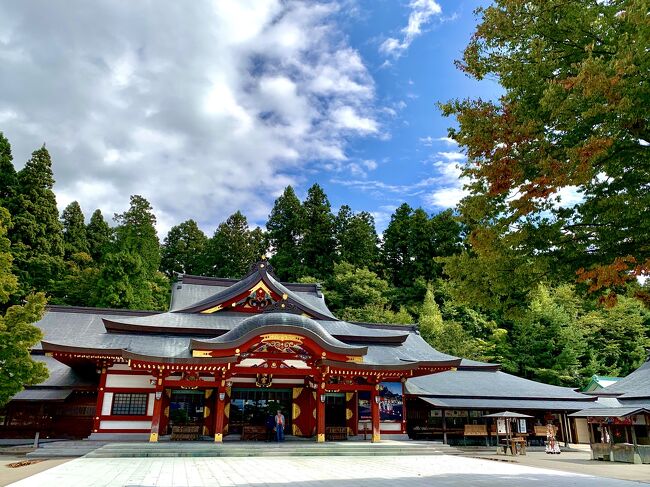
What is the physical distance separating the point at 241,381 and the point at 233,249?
111 feet

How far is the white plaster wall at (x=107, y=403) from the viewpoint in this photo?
17136 millimetres

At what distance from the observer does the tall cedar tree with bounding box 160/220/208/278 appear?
5400 centimetres

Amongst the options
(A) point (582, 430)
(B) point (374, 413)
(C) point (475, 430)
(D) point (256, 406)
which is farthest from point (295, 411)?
(A) point (582, 430)

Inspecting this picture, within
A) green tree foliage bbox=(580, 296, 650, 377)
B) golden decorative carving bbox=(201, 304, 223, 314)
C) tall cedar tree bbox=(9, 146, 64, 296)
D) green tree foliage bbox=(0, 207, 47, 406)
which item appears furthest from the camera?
green tree foliage bbox=(580, 296, 650, 377)

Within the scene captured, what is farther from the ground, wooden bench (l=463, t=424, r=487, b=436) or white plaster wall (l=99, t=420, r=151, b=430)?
white plaster wall (l=99, t=420, r=151, b=430)

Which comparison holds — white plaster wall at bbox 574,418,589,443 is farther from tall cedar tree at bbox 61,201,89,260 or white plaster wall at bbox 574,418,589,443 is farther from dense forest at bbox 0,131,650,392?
tall cedar tree at bbox 61,201,89,260

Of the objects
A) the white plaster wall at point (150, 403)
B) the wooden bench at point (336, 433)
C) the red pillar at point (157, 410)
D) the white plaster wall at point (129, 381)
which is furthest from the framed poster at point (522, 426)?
the white plaster wall at point (129, 381)

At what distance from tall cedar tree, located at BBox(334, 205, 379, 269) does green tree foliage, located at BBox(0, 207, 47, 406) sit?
117 ft

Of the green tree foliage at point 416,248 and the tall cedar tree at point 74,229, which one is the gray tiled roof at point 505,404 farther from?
the tall cedar tree at point 74,229

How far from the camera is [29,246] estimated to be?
109 feet

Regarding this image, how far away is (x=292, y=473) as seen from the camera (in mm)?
10898

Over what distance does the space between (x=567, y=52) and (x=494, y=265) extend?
14.9ft

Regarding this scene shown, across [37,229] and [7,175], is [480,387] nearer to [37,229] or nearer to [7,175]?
[37,229]

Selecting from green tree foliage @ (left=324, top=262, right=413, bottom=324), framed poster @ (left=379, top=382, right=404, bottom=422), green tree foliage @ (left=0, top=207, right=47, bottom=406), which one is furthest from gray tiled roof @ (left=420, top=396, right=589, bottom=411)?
green tree foliage @ (left=324, top=262, right=413, bottom=324)
